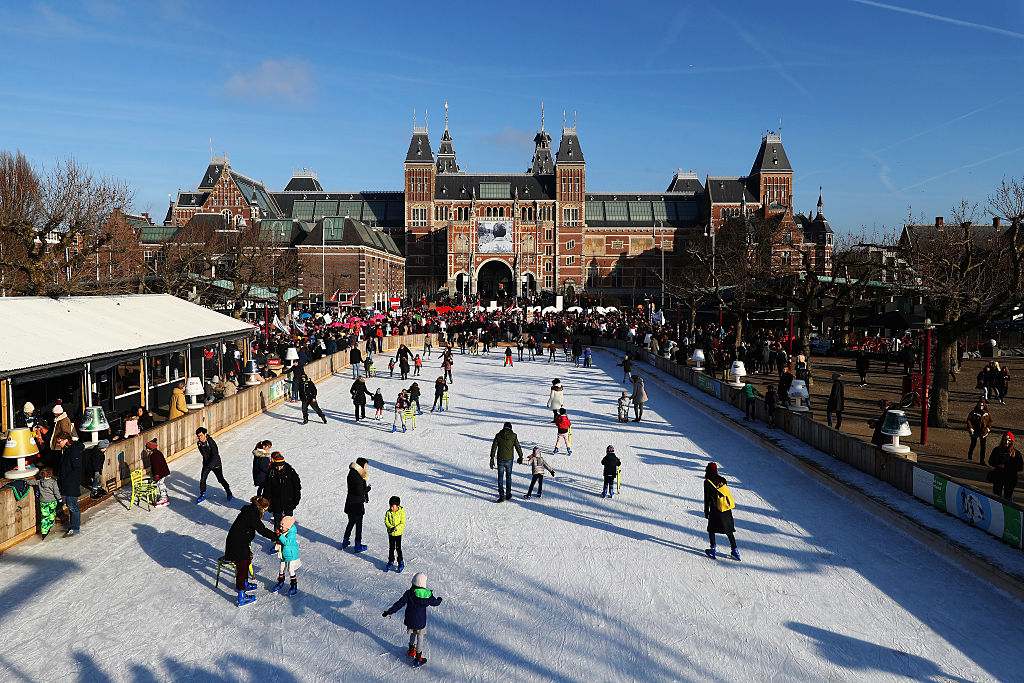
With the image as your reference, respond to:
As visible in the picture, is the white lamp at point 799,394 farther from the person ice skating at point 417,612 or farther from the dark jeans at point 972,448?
the person ice skating at point 417,612

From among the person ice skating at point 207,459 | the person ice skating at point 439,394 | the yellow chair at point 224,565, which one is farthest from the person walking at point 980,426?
the person ice skating at point 207,459

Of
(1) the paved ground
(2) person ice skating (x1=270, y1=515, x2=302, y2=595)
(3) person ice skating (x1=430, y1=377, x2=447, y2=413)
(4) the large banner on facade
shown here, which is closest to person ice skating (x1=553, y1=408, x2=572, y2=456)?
(3) person ice skating (x1=430, y1=377, x2=447, y2=413)

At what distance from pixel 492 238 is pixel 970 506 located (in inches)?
2958

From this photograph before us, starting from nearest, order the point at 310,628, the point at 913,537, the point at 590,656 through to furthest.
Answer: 1. the point at 590,656
2. the point at 310,628
3. the point at 913,537

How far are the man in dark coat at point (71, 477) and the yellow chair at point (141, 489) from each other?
131cm

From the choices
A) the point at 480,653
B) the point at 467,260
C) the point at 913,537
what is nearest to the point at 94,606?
the point at 480,653

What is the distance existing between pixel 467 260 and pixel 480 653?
7768cm

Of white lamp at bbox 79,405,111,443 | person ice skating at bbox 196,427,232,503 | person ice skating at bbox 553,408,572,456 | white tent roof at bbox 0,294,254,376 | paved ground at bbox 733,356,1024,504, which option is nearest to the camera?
person ice skating at bbox 196,427,232,503

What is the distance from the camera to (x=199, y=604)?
8008 mm

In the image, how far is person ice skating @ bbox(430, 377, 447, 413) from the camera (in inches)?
768

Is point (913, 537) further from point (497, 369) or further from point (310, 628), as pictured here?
point (497, 369)

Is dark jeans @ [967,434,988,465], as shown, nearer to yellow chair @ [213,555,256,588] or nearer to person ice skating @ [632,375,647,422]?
person ice skating @ [632,375,647,422]

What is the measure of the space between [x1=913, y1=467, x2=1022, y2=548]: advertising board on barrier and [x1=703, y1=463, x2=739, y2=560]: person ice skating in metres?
3.38

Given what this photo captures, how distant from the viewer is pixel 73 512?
9.85 meters
